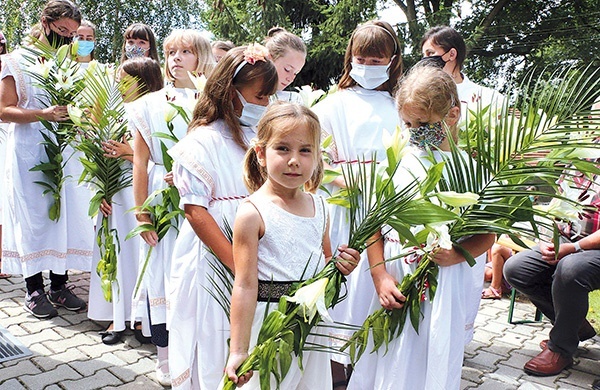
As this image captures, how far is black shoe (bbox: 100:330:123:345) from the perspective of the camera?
12.9 feet

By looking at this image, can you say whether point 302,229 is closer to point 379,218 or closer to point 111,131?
point 379,218

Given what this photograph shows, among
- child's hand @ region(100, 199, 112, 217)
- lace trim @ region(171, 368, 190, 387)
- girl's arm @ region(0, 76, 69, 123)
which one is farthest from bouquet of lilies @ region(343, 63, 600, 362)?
girl's arm @ region(0, 76, 69, 123)

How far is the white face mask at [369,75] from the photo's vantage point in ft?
10.0

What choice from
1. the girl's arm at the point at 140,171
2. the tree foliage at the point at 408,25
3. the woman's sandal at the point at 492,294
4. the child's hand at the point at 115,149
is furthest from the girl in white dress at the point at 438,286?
the tree foliage at the point at 408,25

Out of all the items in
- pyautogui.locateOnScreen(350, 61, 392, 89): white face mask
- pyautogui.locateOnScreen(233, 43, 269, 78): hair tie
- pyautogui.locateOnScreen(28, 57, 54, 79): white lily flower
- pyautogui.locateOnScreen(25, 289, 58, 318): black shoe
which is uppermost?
pyautogui.locateOnScreen(233, 43, 269, 78): hair tie

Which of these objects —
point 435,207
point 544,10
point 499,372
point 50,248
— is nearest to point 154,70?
point 50,248

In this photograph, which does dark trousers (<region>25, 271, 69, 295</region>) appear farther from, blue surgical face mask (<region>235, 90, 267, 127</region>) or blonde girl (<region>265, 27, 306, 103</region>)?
blue surgical face mask (<region>235, 90, 267, 127</region>)

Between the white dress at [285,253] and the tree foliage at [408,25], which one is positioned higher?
the tree foliage at [408,25]

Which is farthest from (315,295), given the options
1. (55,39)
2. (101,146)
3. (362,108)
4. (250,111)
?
(55,39)

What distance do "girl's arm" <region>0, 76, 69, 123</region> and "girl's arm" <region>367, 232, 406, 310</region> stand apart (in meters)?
2.65

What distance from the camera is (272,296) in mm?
2070

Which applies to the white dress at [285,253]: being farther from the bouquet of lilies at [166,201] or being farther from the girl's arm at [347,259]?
the bouquet of lilies at [166,201]

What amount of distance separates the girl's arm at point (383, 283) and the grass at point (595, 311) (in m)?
3.03

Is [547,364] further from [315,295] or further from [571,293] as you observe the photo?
[315,295]
